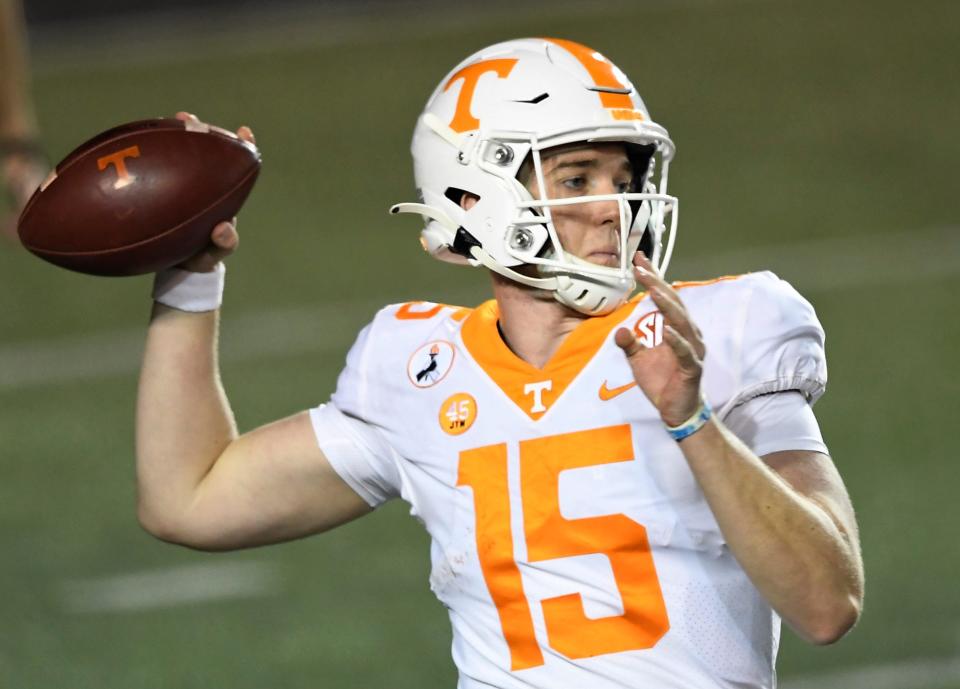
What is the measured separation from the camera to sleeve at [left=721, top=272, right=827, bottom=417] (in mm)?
2479

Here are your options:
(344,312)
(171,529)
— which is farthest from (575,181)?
(344,312)

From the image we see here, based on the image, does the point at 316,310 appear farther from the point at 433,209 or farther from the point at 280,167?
the point at 433,209

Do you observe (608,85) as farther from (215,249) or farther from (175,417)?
(175,417)

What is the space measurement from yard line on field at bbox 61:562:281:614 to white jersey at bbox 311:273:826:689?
2.11m

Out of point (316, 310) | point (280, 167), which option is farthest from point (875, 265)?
point (280, 167)

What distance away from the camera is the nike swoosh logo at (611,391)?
8.38ft

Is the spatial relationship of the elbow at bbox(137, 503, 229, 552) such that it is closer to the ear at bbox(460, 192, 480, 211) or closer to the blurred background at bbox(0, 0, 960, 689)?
the ear at bbox(460, 192, 480, 211)

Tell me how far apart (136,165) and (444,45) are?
8098 millimetres

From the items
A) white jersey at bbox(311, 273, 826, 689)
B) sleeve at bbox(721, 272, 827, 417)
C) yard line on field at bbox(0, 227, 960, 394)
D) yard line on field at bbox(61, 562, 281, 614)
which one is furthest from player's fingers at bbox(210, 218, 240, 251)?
yard line on field at bbox(0, 227, 960, 394)

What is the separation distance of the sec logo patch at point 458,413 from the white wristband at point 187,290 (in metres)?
0.47

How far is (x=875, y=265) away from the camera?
6.90m

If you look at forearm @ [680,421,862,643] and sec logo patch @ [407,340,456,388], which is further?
sec logo patch @ [407,340,456,388]

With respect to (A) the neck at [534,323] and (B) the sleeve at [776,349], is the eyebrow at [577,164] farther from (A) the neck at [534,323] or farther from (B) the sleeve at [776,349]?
(B) the sleeve at [776,349]

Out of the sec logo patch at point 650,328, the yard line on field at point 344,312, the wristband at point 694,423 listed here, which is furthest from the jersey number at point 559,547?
the yard line on field at point 344,312
